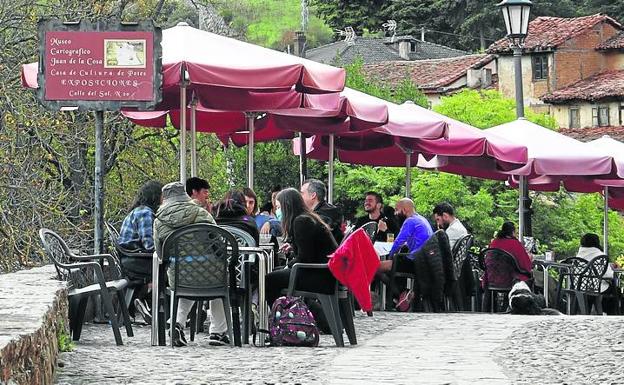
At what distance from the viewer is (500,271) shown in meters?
19.4

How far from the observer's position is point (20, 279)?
12547mm

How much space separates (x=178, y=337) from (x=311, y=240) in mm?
1333

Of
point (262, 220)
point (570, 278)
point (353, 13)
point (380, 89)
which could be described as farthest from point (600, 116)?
point (262, 220)

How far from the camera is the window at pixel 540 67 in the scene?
299ft

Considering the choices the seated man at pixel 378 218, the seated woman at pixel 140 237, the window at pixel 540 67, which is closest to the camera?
the seated woman at pixel 140 237

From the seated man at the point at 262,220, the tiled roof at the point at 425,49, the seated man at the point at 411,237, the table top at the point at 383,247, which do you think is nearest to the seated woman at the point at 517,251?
the seated man at the point at 411,237

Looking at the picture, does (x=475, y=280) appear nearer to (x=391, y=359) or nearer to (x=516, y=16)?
(x=516, y=16)

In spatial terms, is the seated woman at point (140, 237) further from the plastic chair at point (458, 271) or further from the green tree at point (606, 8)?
the green tree at point (606, 8)

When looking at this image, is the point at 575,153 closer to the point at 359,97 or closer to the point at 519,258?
the point at 519,258

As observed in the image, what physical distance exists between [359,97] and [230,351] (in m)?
6.59

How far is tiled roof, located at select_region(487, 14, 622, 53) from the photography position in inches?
3430

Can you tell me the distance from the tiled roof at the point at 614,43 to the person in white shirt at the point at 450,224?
6936 cm

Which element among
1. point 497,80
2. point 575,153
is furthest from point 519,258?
point 497,80

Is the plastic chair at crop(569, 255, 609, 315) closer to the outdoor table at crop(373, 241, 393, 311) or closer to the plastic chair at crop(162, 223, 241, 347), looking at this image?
the outdoor table at crop(373, 241, 393, 311)
